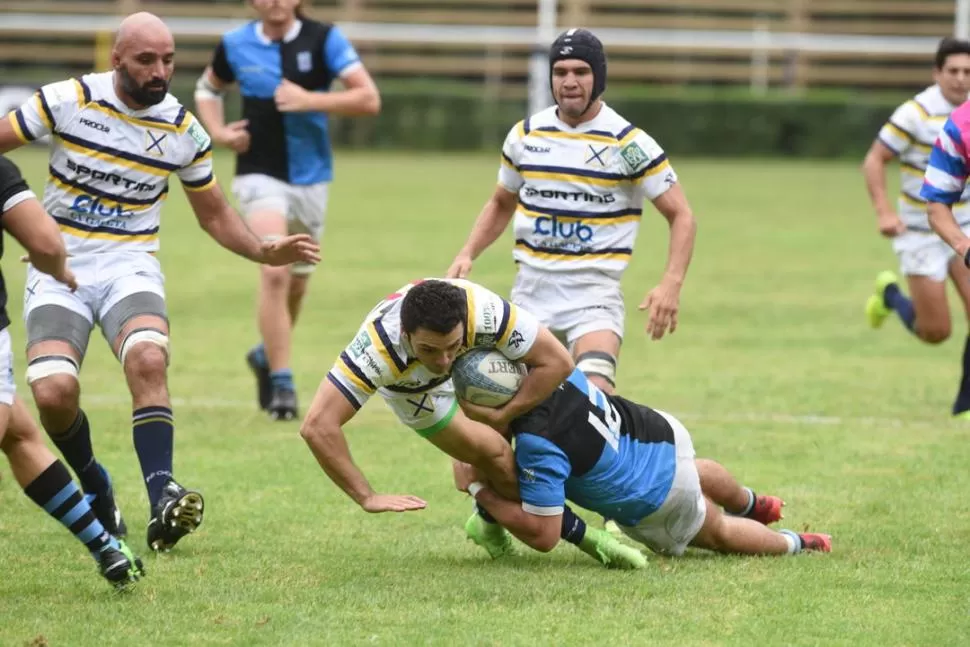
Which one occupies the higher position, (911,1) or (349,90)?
(349,90)

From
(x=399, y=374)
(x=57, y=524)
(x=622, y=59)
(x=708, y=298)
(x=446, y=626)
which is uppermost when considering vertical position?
(x=399, y=374)

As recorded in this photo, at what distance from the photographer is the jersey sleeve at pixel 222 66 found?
34.0 ft

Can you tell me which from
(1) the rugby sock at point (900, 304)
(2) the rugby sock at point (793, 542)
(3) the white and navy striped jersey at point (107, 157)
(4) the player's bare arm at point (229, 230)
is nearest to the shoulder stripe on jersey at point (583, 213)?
(4) the player's bare arm at point (229, 230)

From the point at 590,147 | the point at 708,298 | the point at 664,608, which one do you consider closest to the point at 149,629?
the point at 664,608

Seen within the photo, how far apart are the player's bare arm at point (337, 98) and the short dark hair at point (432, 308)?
431cm

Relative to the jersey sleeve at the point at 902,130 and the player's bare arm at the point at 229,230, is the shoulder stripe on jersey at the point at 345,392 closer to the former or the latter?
the player's bare arm at the point at 229,230

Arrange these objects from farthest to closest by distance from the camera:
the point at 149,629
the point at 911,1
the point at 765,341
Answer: the point at 911,1 < the point at 765,341 < the point at 149,629

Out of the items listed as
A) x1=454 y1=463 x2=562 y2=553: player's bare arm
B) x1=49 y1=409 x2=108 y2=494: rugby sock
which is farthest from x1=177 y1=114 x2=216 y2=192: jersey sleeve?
x1=454 y1=463 x2=562 y2=553: player's bare arm

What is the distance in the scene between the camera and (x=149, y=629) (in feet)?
17.8

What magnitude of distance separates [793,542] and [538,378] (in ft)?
4.30

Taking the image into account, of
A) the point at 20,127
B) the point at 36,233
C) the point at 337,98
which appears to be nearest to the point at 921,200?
the point at 337,98

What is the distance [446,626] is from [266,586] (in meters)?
0.90

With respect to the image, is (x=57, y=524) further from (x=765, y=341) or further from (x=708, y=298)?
(x=708, y=298)

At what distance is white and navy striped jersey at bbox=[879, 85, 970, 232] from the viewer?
10.3 m
